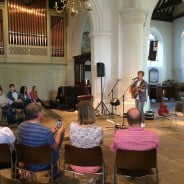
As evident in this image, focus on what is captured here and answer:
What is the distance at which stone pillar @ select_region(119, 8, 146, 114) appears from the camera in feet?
28.9

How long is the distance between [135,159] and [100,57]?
23.3ft

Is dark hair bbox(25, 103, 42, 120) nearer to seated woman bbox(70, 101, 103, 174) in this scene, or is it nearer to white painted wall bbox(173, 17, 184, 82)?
seated woman bbox(70, 101, 103, 174)

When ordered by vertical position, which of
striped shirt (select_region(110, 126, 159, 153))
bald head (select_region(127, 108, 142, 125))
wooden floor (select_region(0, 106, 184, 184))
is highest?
bald head (select_region(127, 108, 142, 125))

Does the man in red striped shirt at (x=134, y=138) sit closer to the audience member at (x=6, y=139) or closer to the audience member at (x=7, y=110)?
the audience member at (x=6, y=139)

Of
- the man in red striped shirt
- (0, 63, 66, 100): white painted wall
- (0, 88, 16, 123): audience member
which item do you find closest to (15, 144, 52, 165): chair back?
the man in red striped shirt

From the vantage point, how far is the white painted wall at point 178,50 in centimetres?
1611

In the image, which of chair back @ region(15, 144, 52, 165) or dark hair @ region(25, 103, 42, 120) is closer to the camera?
chair back @ region(15, 144, 52, 165)

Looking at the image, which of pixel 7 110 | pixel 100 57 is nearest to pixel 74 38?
pixel 100 57

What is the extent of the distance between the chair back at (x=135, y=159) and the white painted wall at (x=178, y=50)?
14.2 m

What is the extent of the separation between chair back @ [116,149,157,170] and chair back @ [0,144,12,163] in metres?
1.17

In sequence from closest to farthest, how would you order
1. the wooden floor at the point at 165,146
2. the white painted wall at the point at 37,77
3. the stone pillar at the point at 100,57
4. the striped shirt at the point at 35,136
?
the striped shirt at the point at 35,136 < the wooden floor at the point at 165,146 < the stone pillar at the point at 100,57 < the white painted wall at the point at 37,77

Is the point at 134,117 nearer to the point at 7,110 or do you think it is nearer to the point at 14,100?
the point at 7,110

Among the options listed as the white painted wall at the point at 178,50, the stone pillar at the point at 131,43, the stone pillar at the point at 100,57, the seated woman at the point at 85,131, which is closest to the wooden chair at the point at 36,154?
the seated woman at the point at 85,131

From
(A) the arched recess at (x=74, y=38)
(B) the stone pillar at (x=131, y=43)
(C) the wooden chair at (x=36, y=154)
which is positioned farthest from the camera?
(A) the arched recess at (x=74, y=38)
